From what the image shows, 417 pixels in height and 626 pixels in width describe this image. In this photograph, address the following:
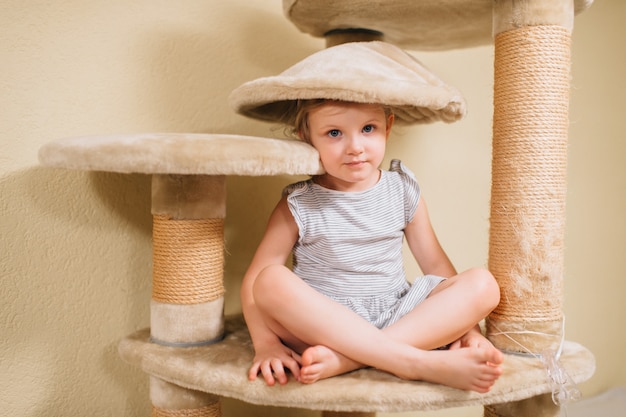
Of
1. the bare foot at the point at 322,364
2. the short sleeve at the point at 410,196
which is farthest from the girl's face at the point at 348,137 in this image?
the bare foot at the point at 322,364

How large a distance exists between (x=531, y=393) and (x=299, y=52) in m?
1.02

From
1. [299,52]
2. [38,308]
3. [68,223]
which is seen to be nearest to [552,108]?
[299,52]

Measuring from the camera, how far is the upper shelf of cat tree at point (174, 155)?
0.83 metres

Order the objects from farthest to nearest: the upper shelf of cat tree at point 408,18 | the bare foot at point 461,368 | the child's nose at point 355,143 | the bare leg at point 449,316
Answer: the upper shelf of cat tree at point 408,18 → the child's nose at point 355,143 → the bare leg at point 449,316 → the bare foot at point 461,368

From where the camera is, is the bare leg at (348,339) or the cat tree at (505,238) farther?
the cat tree at (505,238)

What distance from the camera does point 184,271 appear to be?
996mm

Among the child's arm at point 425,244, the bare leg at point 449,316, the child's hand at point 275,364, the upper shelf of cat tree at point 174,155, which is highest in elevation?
the upper shelf of cat tree at point 174,155

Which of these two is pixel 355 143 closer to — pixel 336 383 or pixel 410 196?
pixel 410 196

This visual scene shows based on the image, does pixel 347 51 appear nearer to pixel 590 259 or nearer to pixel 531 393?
pixel 531 393

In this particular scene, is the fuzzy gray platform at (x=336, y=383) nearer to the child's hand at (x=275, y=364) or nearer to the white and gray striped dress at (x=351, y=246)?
the child's hand at (x=275, y=364)

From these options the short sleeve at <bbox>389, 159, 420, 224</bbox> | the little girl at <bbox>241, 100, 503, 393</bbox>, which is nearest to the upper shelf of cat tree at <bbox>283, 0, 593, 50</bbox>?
the little girl at <bbox>241, 100, 503, 393</bbox>

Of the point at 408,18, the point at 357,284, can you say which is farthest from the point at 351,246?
the point at 408,18

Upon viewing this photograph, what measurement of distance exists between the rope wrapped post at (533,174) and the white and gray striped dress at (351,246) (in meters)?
0.16

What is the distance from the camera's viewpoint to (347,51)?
3.34 ft
